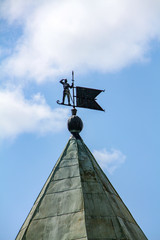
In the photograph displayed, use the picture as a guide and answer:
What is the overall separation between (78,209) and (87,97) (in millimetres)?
5421

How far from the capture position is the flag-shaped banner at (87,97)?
17922 mm

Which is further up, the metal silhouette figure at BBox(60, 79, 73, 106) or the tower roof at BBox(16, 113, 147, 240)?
the metal silhouette figure at BBox(60, 79, 73, 106)

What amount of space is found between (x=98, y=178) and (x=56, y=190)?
1430mm

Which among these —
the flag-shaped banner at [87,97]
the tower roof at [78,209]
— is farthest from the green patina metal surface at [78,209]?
the flag-shaped banner at [87,97]

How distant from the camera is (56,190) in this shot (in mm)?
14781

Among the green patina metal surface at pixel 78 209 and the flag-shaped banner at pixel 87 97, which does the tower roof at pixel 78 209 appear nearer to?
the green patina metal surface at pixel 78 209

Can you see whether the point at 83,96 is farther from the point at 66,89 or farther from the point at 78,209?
the point at 78,209

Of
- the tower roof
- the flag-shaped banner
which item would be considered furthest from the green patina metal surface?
the flag-shaped banner

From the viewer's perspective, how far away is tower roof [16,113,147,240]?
1338 centimetres

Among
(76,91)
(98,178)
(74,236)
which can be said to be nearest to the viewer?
(74,236)

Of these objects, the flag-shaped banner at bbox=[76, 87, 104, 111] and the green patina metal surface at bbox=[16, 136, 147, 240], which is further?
→ the flag-shaped banner at bbox=[76, 87, 104, 111]

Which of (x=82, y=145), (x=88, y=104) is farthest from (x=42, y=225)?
(x=88, y=104)

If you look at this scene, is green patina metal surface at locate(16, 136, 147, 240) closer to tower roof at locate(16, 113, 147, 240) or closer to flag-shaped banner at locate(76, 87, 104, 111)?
tower roof at locate(16, 113, 147, 240)

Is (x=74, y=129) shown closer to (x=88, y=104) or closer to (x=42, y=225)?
(x=88, y=104)
